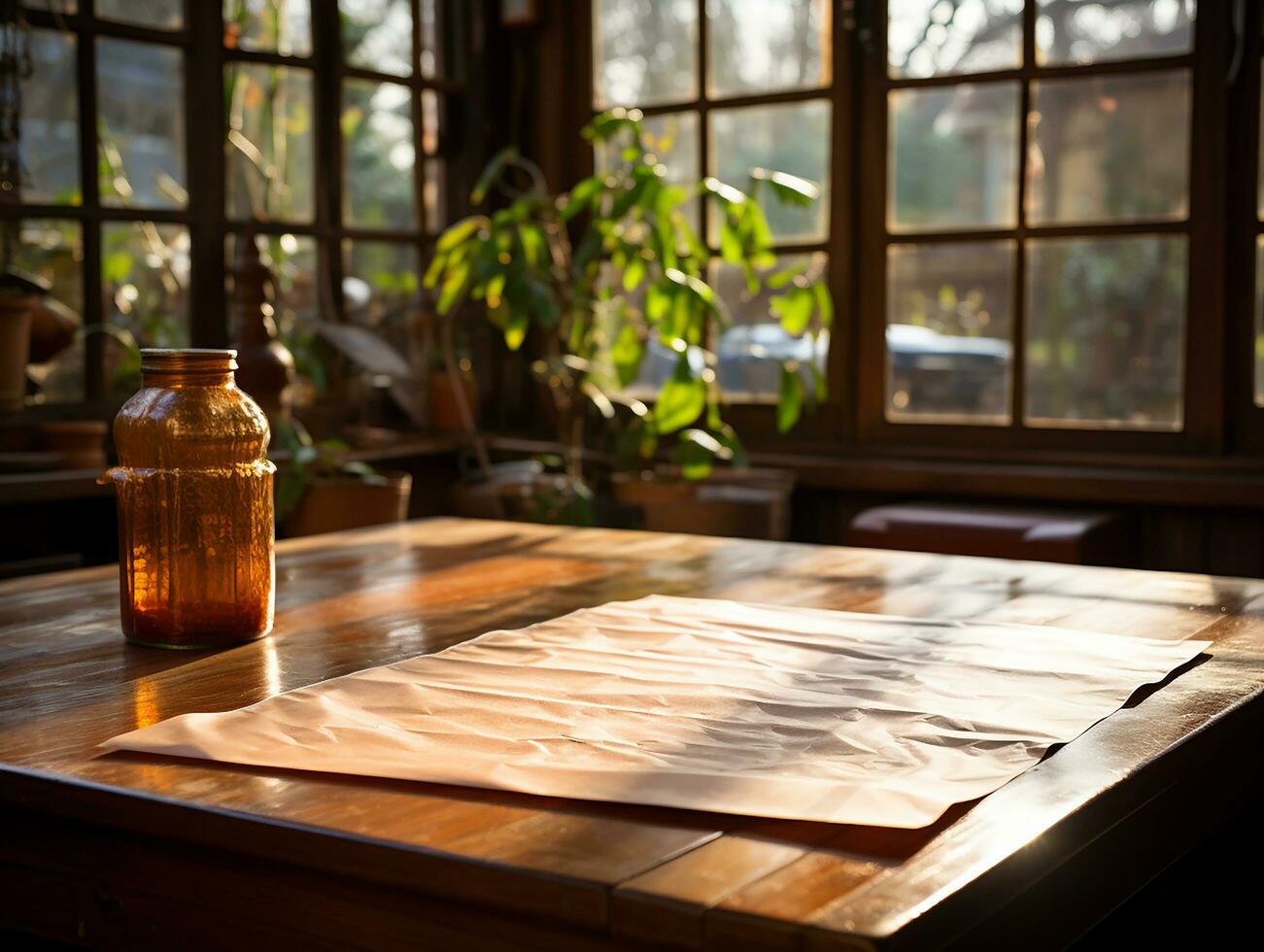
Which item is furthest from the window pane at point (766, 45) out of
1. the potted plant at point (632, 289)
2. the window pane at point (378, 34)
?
the window pane at point (378, 34)

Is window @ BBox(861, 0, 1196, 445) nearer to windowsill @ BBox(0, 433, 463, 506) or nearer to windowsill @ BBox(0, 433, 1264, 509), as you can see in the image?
windowsill @ BBox(0, 433, 1264, 509)

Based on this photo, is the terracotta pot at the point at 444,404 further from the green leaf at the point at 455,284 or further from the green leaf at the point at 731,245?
the green leaf at the point at 731,245

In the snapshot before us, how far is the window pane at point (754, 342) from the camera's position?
3684 millimetres

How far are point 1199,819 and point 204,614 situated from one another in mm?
818

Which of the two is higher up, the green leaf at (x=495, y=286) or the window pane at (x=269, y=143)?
the window pane at (x=269, y=143)

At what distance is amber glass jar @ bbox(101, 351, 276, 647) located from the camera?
1271mm

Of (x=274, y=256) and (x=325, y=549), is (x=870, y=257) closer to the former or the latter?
(x=274, y=256)

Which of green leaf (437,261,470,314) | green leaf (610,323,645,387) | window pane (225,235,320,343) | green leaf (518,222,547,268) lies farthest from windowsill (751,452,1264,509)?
window pane (225,235,320,343)

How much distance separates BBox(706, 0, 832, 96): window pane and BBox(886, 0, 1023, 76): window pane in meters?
0.19

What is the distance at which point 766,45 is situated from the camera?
3.70 m

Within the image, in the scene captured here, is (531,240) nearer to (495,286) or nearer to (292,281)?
(495,286)

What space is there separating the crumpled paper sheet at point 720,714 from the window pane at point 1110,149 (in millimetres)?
2194

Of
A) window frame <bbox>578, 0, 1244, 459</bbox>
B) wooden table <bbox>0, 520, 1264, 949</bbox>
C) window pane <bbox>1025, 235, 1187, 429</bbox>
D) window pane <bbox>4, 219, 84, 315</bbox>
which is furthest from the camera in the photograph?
window pane <bbox>1025, 235, 1187, 429</bbox>

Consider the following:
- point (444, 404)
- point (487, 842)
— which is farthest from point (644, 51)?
point (487, 842)
